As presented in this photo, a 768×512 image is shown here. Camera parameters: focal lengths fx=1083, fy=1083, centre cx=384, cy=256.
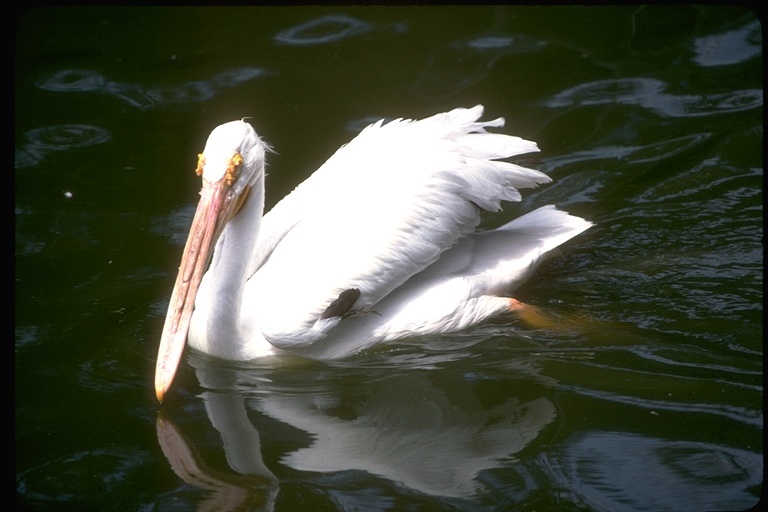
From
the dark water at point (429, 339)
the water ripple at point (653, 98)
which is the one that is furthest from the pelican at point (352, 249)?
the water ripple at point (653, 98)

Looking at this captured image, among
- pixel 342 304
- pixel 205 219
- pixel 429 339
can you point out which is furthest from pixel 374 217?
pixel 205 219

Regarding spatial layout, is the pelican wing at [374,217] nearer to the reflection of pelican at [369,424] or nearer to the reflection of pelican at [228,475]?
the reflection of pelican at [369,424]

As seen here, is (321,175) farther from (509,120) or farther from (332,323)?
(509,120)

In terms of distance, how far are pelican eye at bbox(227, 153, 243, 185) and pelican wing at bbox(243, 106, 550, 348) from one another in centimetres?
44

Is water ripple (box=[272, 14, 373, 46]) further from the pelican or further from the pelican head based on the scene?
the pelican head

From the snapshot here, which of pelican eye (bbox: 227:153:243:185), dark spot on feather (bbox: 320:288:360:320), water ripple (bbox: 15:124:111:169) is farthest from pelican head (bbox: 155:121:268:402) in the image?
water ripple (bbox: 15:124:111:169)

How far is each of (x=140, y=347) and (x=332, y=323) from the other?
2.85 ft

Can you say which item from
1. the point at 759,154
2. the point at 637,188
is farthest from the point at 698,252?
the point at 759,154

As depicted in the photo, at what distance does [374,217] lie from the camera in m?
4.39

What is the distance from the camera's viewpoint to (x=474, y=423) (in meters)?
3.96

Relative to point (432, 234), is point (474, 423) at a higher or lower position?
lower

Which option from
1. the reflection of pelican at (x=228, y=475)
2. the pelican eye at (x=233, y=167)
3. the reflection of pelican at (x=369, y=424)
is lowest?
the reflection of pelican at (x=228, y=475)

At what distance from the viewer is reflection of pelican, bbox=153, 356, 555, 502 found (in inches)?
144

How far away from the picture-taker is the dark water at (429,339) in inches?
145
